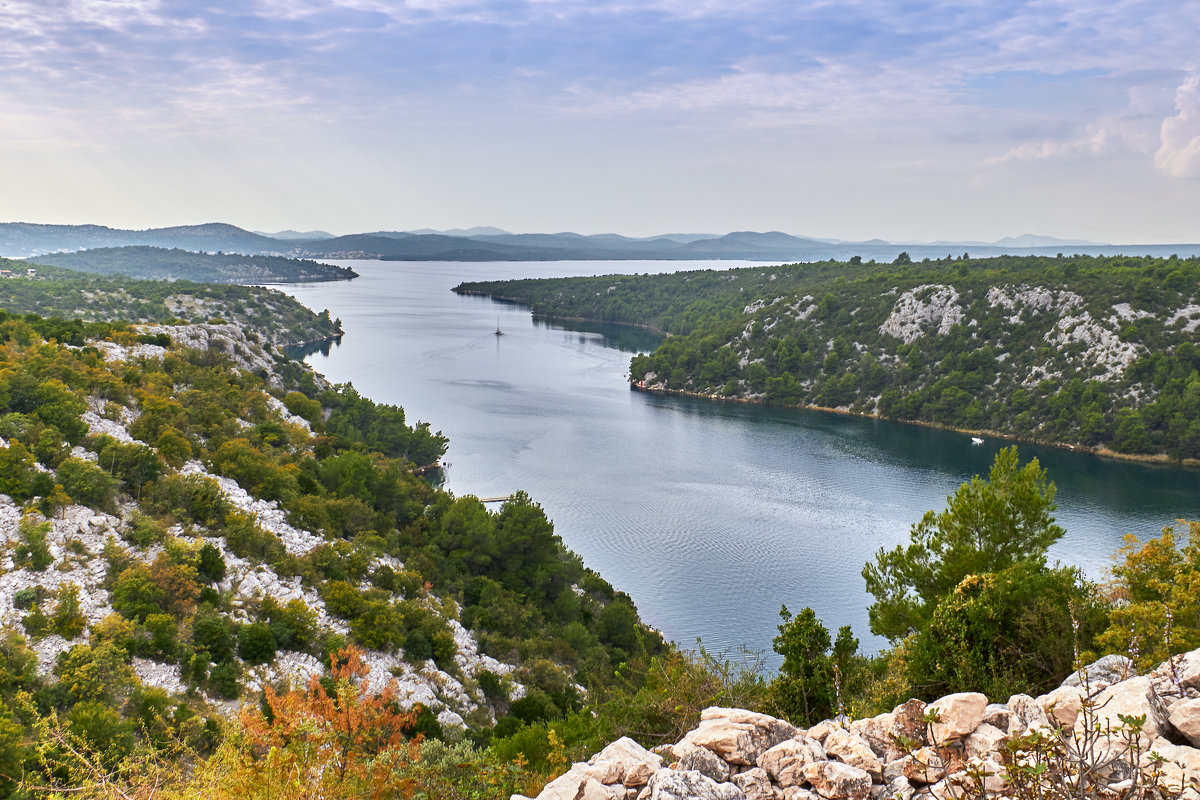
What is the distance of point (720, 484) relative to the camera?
5981 cm

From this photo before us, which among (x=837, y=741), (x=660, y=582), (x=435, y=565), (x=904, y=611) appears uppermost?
(x=837, y=741)

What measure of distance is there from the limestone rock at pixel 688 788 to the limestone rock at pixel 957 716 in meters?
2.63

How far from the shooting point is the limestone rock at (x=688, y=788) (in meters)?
8.97

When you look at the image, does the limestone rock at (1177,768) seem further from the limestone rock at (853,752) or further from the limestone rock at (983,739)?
the limestone rock at (853,752)

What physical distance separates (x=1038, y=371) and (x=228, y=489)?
3251 inches

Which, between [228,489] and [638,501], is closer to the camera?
[228,489]

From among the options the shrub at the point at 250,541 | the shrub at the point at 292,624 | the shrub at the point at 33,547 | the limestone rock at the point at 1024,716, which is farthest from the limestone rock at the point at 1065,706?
the shrub at the point at 250,541

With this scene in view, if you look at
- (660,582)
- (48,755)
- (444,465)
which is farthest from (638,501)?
(48,755)

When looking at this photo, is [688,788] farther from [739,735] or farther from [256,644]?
[256,644]

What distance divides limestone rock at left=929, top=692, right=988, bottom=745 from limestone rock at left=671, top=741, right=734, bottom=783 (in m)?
2.59

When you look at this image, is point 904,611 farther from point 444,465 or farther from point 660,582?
point 444,465

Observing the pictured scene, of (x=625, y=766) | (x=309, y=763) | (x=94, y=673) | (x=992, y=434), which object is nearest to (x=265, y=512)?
(x=94, y=673)

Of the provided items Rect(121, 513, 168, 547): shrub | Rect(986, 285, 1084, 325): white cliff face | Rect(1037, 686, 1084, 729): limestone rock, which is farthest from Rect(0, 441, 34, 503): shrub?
Rect(986, 285, 1084, 325): white cliff face

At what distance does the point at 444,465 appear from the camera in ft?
207
